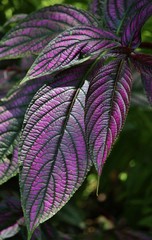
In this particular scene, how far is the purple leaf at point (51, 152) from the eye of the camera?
2.68ft

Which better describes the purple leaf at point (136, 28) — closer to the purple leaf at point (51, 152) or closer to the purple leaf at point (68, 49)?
the purple leaf at point (68, 49)

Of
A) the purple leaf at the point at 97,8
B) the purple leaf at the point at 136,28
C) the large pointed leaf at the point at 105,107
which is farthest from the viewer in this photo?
the purple leaf at the point at 97,8

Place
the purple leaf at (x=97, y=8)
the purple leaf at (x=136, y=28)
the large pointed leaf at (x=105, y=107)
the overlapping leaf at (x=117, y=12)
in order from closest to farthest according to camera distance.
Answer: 1. the large pointed leaf at (x=105, y=107)
2. the purple leaf at (x=136, y=28)
3. the overlapping leaf at (x=117, y=12)
4. the purple leaf at (x=97, y=8)

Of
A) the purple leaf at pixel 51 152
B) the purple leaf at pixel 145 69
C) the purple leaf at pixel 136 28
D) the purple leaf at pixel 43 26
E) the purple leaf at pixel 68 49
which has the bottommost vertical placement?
the purple leaf at pixel 51 152

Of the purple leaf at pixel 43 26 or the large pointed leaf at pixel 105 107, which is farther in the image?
the purple leaf at pixel 43 26

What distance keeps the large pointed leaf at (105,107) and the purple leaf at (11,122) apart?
0.61ft

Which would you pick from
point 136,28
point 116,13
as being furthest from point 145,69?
point 116,13

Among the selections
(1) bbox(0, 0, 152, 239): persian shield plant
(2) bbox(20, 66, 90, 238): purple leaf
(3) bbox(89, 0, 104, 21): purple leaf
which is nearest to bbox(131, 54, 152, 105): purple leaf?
(1) bbox(0, 0, 152, 239): persian shield plant

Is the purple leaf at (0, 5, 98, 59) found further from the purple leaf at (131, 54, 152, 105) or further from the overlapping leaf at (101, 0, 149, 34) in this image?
the purple leaf at (131, 54, 152, 105)

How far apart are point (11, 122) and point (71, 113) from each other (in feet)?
0.55

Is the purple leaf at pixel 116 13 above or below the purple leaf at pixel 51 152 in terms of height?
above

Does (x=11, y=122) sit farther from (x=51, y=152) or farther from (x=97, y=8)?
(x=97, y=8)

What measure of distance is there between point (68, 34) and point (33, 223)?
1.08 feet

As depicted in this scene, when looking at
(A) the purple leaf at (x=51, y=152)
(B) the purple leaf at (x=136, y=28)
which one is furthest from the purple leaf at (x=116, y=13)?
(A) the purple leaf at (x=51, y=152)
